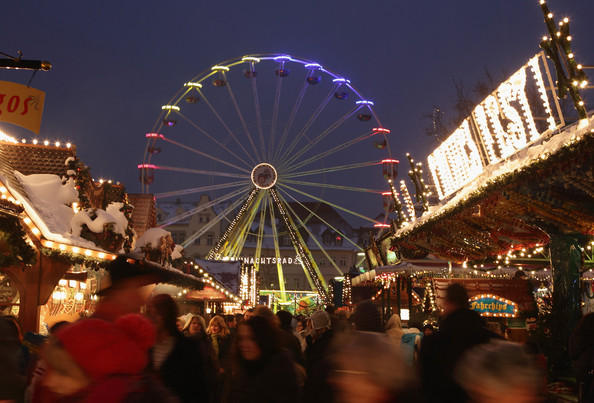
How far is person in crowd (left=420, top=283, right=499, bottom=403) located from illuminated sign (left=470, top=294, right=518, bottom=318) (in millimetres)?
8531

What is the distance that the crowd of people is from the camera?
8.54 ft

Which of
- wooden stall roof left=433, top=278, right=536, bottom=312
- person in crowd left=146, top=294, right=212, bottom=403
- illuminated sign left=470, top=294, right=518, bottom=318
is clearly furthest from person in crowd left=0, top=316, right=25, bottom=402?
illuminated sign left=470, top=294, right=518, bottom=318

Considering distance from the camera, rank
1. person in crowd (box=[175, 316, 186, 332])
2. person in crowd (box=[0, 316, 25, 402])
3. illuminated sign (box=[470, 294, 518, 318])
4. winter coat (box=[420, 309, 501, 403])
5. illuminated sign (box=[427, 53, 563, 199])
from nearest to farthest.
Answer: person in crowd (box=[0, 316, 25, 402]) < winter coat (box=[420, 309, 501, 403]) < person in crowd (box=[175, 316, 186, 332]) < illuminated sign (box=[427, 53, 563, 199]) < illuminated sign (box=[470, 294, 518, 318])

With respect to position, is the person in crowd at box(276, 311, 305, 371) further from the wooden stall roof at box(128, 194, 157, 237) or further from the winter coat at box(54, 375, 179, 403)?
the wooden stall roof at box(128, 194, 157, 237)

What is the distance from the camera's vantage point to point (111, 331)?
8.64 feet

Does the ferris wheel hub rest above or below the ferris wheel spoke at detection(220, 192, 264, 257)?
above

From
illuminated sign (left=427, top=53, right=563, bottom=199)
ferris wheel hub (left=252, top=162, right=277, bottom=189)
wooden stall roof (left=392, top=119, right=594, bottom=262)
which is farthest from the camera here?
ferris wheel hub (left=252, top=162, right=277, bottom=189)

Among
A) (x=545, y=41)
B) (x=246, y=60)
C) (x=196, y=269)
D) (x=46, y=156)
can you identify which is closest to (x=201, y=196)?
(x=246, y=60)

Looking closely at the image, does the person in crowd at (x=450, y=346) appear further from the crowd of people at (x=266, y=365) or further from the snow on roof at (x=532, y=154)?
the snow on roof at (x=532, y=154)

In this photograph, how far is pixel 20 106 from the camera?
34.6 ft

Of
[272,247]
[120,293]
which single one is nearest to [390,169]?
[120,293]

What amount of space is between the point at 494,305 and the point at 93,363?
440 inches

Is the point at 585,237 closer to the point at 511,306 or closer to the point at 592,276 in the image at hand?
the point at 511,306

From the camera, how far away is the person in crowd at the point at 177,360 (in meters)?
4.38
